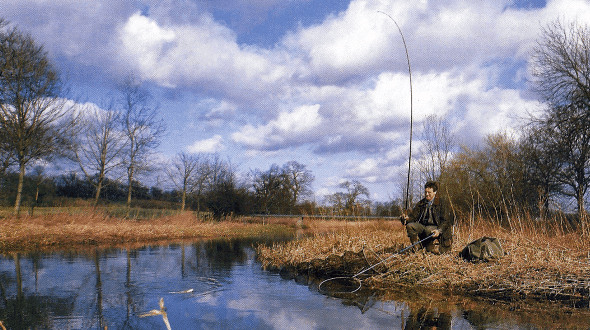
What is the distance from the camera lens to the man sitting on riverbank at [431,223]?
Result: 29.0 ft

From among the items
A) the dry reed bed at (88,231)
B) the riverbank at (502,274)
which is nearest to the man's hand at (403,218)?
the riverbank at (502,274)

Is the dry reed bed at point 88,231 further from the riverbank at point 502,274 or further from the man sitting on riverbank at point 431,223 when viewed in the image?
the man sitting on riverbank at point 431,223

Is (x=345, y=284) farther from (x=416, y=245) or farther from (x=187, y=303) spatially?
(x=187, y=303)

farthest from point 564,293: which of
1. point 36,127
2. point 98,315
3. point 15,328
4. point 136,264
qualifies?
point 36,127

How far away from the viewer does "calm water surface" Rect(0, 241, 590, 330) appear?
5.70 m

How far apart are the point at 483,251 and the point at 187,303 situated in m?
5.98

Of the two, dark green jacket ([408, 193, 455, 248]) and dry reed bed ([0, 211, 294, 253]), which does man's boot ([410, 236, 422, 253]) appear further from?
dry reed bed ([0, 211, 294, 253])

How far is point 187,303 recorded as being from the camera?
688cm

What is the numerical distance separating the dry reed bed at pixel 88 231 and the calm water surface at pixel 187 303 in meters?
5.49

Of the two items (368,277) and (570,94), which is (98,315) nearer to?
(368,277)

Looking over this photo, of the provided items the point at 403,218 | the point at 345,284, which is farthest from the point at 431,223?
the point at 345,284

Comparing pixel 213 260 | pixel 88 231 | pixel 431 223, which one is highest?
pixel 431 223

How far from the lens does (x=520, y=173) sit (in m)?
28.3

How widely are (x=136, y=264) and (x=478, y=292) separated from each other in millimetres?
8460
